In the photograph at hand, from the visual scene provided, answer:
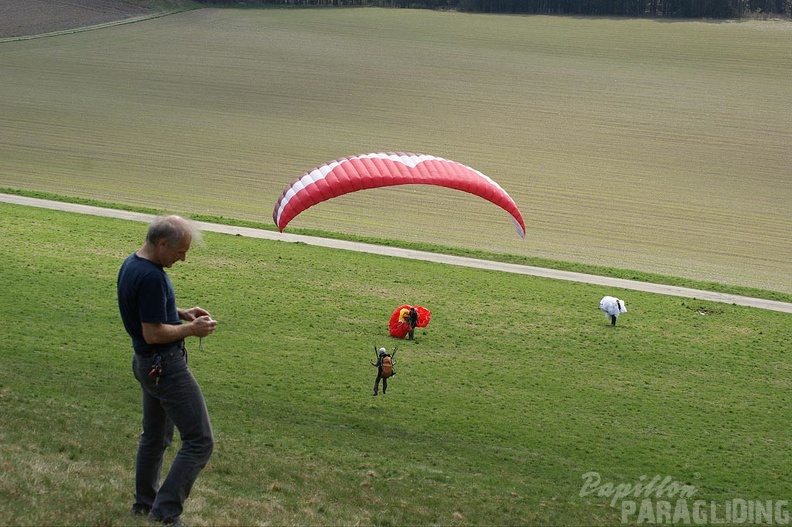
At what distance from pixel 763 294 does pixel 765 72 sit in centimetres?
3637

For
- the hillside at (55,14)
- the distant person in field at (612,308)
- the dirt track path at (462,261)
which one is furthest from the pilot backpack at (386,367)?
the hillside at (55,14)

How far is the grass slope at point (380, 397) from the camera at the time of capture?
848 centimetres

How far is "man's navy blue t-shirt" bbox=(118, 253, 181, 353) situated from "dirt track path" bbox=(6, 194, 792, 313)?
20414mm

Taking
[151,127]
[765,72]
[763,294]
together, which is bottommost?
[763,294]

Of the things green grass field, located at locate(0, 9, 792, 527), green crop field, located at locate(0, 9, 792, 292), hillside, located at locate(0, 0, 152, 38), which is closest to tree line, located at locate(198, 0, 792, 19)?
green crop field, located at locate(0, 9, 792, 292)

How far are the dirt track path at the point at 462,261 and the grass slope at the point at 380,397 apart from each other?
120 cm

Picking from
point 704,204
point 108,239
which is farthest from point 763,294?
point 108,239

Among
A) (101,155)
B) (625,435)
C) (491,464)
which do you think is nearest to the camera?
(491,464)

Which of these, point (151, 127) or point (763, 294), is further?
point (151, 127)

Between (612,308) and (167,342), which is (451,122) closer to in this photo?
(612,308)

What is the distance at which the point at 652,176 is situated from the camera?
42312mm

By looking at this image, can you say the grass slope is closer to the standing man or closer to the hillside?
the standing man

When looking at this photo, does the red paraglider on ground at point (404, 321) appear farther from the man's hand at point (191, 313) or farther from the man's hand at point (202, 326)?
the man's hand at point (202, 326)

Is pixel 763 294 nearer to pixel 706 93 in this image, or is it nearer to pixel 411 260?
pixel 411 260
